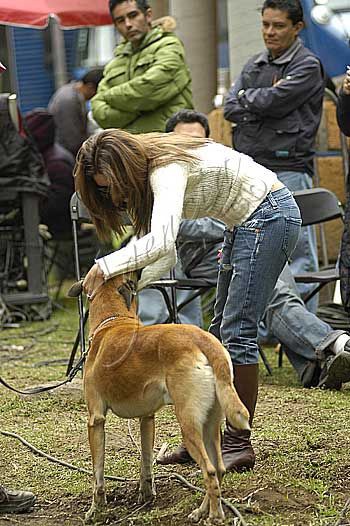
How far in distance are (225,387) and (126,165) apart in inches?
33.1

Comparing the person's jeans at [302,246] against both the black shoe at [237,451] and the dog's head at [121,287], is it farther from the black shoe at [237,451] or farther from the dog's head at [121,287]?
the dog's head at [121,287]

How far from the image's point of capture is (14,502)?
149 inches

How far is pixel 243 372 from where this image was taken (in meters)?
4.03

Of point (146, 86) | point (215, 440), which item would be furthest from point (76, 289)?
point (146, 86)

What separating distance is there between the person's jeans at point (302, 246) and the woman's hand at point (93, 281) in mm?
3336

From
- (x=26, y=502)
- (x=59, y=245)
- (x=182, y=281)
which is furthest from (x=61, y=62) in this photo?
(x=26, y=502)

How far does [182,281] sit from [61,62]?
1269 centimetres

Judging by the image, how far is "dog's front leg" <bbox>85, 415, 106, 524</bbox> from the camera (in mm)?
3566

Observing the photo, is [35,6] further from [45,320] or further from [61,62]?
[61,62]

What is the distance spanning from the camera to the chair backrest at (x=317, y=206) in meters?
6.42

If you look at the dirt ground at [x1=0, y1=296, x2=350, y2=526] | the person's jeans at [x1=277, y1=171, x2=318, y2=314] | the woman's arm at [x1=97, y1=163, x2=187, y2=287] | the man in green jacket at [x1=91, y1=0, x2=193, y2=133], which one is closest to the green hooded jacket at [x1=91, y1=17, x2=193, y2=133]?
the man in green jacket at [x1=91, y1=0, x2=193, y2=133]

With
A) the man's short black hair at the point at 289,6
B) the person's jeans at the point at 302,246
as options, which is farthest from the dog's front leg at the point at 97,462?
the man's short black hair at the point at 289,6

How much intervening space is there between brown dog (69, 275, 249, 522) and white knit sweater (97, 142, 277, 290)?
19cm

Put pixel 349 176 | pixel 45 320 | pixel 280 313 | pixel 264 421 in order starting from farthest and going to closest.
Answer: pixel 45 320
pixel 280 313
pixel 349 176
pixel 264 421
